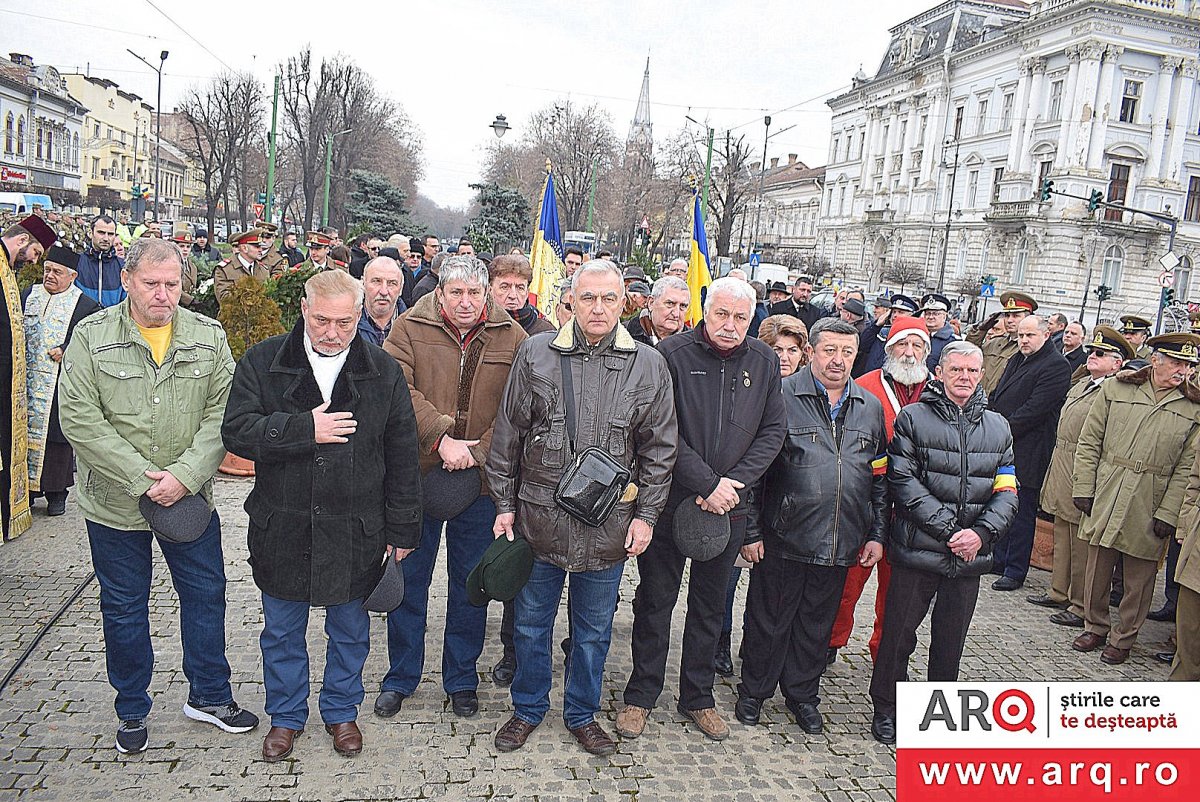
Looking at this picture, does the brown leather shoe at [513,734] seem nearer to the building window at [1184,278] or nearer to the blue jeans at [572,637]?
the blue jeans at [572,637]

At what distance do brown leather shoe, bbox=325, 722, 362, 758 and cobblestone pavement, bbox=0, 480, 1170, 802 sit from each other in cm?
5

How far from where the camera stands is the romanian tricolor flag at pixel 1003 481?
14.7 ft

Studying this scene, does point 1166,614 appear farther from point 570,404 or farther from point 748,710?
point 570,404

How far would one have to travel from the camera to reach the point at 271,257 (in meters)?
12.4

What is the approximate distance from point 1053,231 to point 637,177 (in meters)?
28.2

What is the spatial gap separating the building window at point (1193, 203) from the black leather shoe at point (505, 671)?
217 feet

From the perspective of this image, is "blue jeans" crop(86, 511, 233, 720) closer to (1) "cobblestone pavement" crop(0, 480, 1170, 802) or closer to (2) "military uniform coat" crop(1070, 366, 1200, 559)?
(1) "cobblestone pavement" crop(0, 480, 1170, 802)

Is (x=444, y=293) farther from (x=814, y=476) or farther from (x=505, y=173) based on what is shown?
(x=505, y=173)

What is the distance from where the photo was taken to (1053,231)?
2191 inches

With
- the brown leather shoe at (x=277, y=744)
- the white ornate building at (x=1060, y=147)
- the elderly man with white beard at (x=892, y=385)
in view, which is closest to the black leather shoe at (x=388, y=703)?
the brown leather shoe at (x=277, y=744)

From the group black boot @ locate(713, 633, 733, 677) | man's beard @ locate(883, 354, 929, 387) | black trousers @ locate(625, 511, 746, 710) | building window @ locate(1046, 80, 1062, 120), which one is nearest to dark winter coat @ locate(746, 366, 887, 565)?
black trousers @ locate(625, 511, 746, 710)

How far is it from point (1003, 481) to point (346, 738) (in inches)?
136

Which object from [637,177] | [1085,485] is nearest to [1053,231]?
[637,177]

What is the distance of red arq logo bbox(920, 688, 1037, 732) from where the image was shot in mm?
3145
